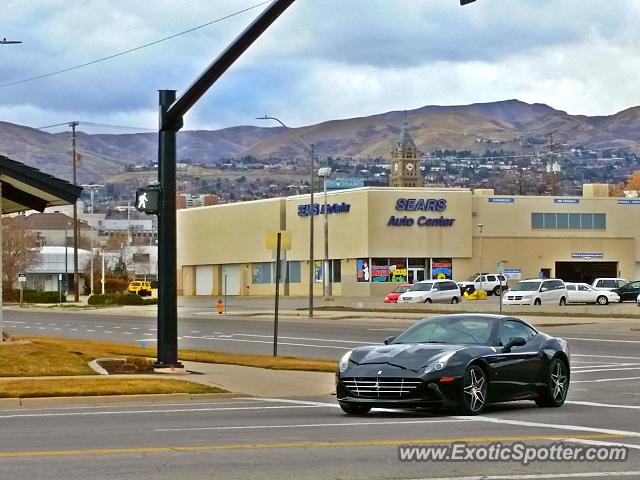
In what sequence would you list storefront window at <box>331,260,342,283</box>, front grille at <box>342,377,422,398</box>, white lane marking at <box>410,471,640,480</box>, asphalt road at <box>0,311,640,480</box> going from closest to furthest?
white lane marking at <box>410,471,640,480</box> → asphalt road at <box>0,311,640,480</box> → front grille at <box>342,377,422,398</box> → storefront window at <box>331,260,342,283</box>

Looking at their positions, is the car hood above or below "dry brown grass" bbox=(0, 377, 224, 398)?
above

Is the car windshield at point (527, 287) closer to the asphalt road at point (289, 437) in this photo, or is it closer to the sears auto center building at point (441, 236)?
the sears auto center building at point (441, 236)

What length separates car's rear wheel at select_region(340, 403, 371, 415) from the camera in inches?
656

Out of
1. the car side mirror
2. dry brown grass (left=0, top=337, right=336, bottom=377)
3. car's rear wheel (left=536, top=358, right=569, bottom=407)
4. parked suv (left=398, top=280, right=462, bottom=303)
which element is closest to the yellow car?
parked suv (left=398, top=280, right=462, bottom=303)

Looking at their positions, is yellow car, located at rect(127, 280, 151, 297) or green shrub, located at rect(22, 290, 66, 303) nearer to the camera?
green shrub, located at rect(22, 290, 66, 303)

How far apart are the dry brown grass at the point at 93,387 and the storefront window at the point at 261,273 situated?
8258cm

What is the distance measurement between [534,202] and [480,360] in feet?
277

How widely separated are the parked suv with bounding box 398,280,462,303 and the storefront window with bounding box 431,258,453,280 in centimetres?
2378

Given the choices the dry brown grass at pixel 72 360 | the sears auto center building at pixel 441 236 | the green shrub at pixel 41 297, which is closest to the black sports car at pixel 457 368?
the dry brown grass at pixel 72 360

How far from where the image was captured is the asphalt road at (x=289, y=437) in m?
11.2

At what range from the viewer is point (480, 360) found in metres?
16.5

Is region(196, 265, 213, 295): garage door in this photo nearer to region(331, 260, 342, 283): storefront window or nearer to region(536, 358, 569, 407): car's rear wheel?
region(331, 260, 342, 283): storefront window
